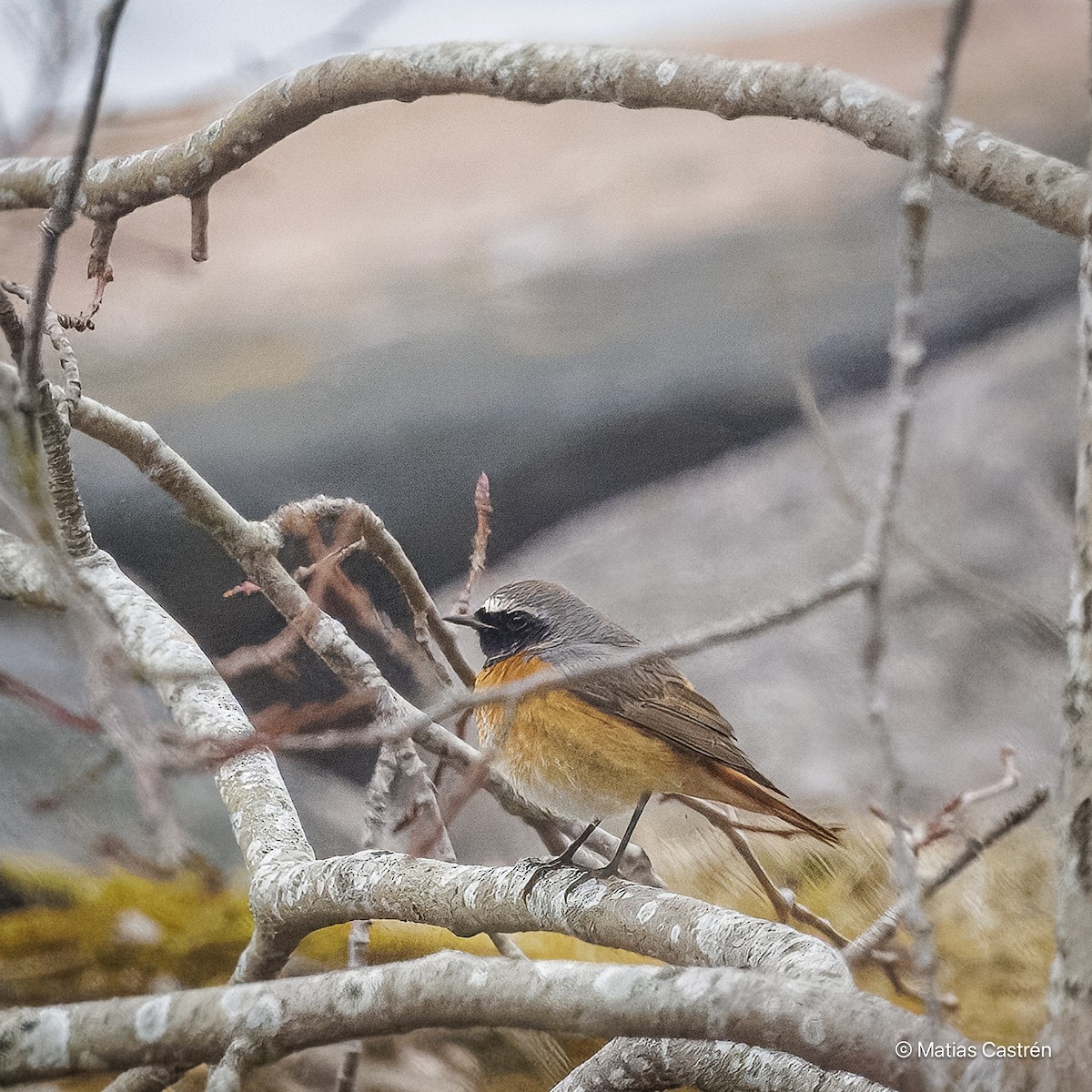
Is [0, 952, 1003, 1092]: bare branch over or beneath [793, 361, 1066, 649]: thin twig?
beneath

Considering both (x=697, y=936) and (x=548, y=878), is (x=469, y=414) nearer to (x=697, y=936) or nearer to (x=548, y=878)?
(x=548, y=878)

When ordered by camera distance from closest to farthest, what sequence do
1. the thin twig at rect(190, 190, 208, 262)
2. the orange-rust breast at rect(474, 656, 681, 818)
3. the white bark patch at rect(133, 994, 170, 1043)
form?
the white bark patch at rect(133, 994, 170, 1043)
the orange-rust breast at rect(474, 656, 681, 818)
the thin twig at rect(190, 190, 208, 262)

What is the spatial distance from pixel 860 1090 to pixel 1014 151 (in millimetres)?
1048

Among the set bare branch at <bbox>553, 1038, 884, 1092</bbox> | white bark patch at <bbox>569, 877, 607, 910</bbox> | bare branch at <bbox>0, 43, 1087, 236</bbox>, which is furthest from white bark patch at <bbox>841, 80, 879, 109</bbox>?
bare branch at <bbox>553, 1038, 884, 1092</bbox>

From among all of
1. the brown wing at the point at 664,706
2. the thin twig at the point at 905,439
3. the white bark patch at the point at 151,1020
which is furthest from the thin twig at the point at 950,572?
the white bark patch at the point at 151,1020

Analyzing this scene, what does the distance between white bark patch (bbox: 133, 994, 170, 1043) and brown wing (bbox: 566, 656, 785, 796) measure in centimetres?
64

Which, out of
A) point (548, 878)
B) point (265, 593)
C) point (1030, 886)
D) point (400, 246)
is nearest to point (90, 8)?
point (400, 246)

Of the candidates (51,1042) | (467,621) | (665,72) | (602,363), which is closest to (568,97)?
(665,72)

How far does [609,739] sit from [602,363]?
0.51 m

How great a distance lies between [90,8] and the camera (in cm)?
154

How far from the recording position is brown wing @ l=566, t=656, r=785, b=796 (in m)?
1.35

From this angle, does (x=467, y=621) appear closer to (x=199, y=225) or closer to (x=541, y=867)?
(x=541, y=867)

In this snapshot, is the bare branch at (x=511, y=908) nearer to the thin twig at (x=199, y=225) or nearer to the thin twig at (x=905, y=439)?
the thin twig at (x=905, y=439)

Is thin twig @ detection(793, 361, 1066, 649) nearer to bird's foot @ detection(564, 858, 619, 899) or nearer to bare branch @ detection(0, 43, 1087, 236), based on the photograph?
bare branch @ detection(0, 43, 1087, 236)
